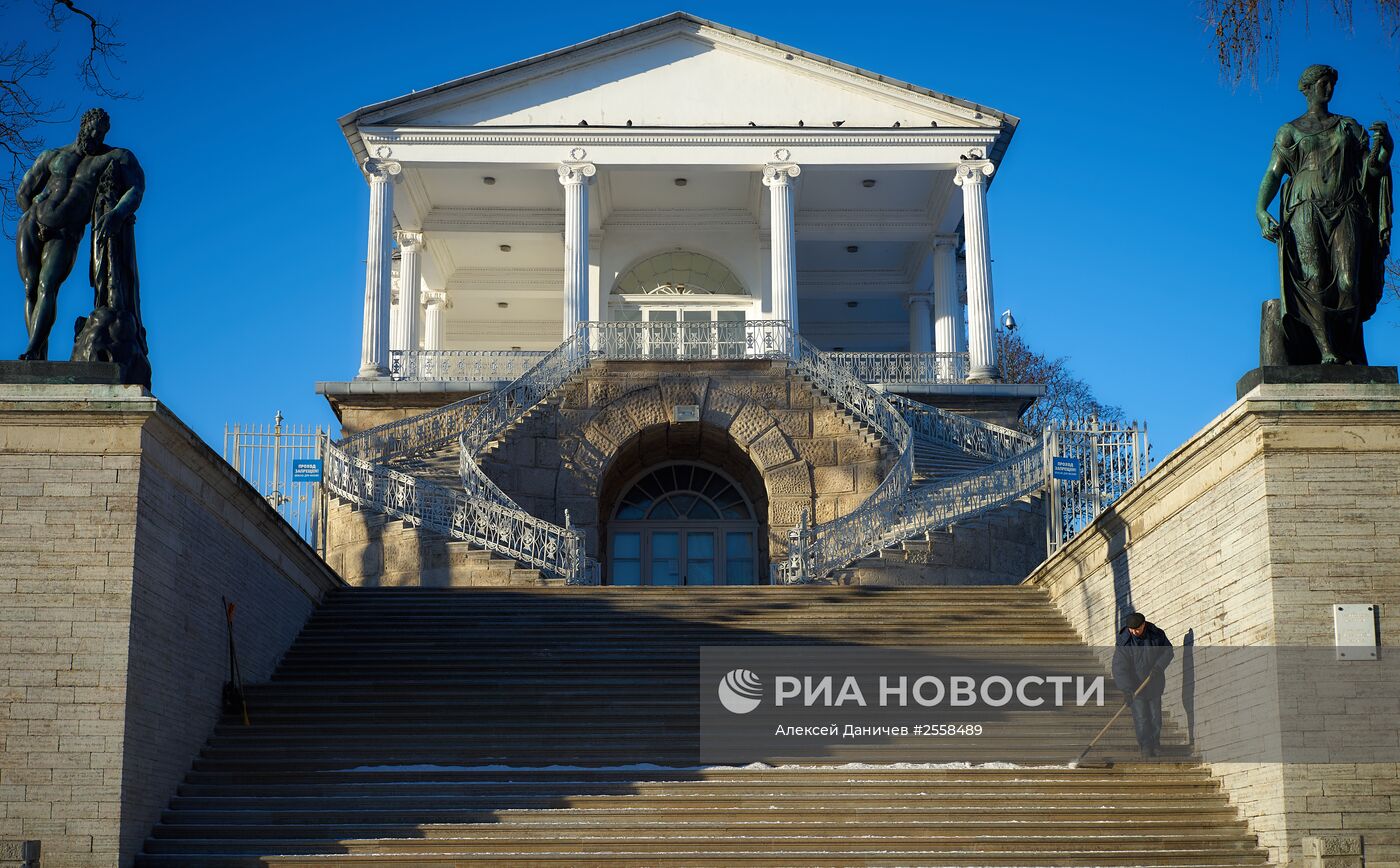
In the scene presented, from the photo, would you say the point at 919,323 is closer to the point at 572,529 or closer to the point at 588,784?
the point at 572,529

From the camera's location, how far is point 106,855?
10859mm

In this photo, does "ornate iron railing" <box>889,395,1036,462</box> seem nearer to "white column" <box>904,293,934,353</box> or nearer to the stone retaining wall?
"white column" <box>904,293,934,353</box>

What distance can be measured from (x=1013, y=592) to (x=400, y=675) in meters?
7.19

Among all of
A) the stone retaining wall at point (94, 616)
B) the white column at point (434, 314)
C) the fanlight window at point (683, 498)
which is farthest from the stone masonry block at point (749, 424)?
the white column at point (434, 314)

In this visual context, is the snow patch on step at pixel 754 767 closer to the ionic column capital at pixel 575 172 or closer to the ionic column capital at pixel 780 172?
the ionic column capital at pixel 575 172

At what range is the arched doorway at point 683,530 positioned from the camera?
28.5 m

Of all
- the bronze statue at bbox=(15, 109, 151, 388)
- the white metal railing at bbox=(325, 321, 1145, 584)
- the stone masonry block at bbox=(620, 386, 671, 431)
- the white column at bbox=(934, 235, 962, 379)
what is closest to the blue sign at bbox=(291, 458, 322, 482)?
the white metal railing at bbox=(325, 321, 1145, 584)

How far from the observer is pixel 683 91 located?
1366 inches

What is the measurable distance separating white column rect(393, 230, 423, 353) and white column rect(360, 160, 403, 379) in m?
2.95

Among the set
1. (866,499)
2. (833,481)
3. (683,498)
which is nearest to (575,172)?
(683,498)

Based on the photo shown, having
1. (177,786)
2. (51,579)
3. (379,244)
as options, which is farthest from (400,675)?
(379,244)

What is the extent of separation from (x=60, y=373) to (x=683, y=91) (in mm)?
24230

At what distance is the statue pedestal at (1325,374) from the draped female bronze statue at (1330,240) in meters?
0.14

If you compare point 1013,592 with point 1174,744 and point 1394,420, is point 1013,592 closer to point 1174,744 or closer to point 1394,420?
point 1174,744
